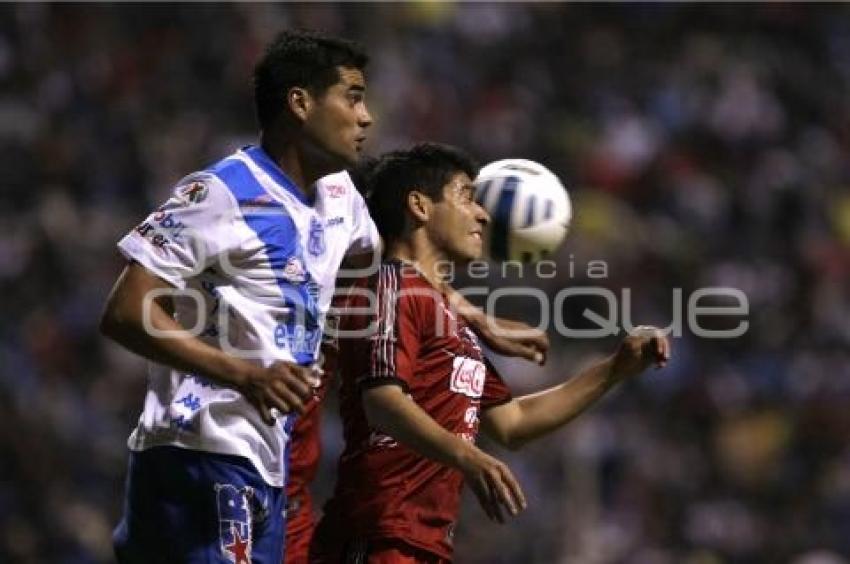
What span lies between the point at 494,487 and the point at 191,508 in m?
0.82

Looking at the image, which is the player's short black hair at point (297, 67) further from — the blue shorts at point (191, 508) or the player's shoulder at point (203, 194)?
the blue shorts at point (191, 508)

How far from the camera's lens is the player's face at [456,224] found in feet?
18.9

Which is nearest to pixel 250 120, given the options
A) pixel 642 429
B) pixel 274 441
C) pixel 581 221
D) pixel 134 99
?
pixel 134 99

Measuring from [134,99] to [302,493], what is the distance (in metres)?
7.74

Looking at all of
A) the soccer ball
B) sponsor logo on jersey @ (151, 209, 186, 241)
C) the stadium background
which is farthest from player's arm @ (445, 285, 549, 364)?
the stadium background

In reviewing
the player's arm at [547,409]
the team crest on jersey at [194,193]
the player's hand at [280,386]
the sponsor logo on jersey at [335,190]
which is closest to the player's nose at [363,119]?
the sponsor logo on jersey at [335,190]

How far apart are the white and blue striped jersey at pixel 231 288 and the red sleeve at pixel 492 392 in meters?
0.87

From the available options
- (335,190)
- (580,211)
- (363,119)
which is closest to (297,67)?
(363,119)

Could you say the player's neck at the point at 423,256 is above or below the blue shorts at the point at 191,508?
above

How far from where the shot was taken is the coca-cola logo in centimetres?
561

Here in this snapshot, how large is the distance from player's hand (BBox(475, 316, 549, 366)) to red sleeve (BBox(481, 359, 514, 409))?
0.32 ft

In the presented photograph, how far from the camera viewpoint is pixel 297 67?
5.35 meters

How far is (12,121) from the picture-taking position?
12914 mm

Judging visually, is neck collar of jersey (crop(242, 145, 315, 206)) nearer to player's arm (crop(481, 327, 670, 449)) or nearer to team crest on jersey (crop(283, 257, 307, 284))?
team crest on jersey (crop(283, 257, 307, 284))
